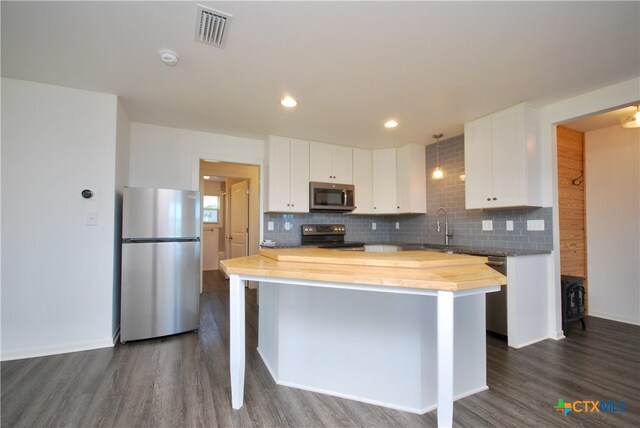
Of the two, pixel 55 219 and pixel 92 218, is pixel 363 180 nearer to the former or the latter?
pixel 92 218

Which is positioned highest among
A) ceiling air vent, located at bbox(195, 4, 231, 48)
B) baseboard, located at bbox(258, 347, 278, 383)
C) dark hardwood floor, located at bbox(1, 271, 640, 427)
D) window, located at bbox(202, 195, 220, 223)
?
ceiling air vent, located at bbox(195, 4, 231, 48)

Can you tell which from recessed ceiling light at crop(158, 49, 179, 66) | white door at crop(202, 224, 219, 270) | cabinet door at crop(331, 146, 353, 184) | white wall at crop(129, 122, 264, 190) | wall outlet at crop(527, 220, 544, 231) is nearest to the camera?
recessed ceiling light at crop(158, 49, 179, 66)

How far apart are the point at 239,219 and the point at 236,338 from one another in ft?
14.0

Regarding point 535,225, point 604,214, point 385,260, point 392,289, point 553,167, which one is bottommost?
point 392,289

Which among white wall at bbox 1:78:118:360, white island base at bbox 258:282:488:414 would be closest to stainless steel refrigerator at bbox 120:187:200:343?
white wall at bbox 1:78:118:360

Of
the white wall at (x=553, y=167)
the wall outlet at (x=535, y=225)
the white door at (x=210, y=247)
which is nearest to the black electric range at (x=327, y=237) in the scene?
the wall outlet at (x=535, y=225)

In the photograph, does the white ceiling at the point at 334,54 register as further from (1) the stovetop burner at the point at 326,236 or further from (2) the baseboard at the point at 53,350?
(2) the baseboard at the point at 53,350

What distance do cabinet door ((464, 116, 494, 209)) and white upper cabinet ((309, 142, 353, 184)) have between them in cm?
163

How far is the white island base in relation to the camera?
1.69 meters

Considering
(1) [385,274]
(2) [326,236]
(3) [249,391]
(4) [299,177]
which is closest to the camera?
(1) [385,274]

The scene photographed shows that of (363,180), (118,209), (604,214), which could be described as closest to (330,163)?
(363,180)

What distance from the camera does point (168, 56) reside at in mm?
2061

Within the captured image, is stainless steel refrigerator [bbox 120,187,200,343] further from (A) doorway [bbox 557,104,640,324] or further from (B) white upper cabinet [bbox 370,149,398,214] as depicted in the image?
(A) doorway [bbox 557,104,640,324]

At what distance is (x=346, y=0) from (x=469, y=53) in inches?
39.5
